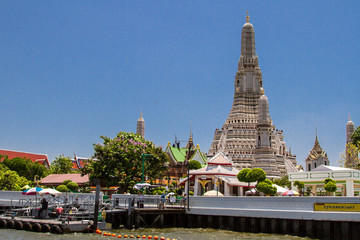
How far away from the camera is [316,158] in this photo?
106m

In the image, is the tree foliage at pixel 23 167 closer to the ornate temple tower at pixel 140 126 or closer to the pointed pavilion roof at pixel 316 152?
the ornate temple tower at pixel 140 126

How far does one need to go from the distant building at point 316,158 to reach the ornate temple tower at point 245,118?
5579 mm

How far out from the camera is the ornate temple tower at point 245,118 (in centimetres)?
9831

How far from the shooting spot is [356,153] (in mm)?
69562

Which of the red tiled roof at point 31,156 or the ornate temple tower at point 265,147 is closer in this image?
the red tiled roof at point 31,156

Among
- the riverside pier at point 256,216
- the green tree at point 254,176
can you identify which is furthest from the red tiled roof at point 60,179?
the green tree at point 254,176

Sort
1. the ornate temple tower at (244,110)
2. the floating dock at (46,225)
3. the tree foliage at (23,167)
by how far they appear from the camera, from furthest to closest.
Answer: the ornate temple tower at (244,110)
the tree foliage at (23,167)
the floating dock at (46,225)

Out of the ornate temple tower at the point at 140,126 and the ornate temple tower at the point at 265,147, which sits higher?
the ornate temple tower at the point at 140,126

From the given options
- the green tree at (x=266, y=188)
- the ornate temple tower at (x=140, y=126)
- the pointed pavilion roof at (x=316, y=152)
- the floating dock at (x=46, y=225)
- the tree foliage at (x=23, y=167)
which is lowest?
the floating dock at (x=46, y=225)

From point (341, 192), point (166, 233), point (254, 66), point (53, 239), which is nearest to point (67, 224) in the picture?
point (53, 239)

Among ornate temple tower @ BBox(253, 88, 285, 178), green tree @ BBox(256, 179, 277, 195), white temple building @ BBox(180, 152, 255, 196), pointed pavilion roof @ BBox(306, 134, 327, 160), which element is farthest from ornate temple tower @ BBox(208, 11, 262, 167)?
green tree @ BBox(256, 179, 277, 195)

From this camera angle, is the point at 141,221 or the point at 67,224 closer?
the point at 67,224

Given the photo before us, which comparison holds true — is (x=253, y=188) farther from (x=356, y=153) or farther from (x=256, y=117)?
(x=256, y=117)

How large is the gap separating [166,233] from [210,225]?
4282 millimetres
